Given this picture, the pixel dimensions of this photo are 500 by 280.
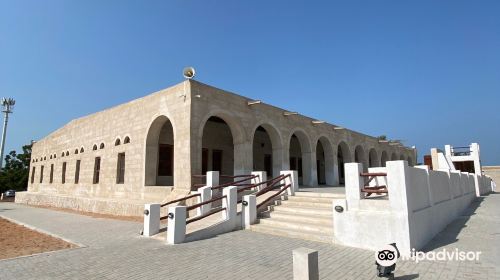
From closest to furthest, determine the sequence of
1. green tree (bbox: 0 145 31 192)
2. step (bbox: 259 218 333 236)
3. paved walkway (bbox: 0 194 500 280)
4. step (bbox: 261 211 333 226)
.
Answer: paved walkway (bbox: 0 194 500 280) < step (bbox: 259 218 333 236) < step (bbox: 261 211 333 226) < green tree (bbox: 0 145 31 192)

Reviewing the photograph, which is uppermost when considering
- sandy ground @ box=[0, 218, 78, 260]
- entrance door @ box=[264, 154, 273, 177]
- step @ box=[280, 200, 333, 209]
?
entrance door @ box=[264, 154, 273, 177]

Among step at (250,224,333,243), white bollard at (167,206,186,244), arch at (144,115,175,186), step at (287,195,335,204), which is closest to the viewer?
step at (250,224,333,243)

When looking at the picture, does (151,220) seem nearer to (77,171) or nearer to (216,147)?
(216,147)

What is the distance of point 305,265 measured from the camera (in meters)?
3.47

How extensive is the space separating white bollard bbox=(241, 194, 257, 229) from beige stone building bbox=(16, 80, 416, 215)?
3.26 m

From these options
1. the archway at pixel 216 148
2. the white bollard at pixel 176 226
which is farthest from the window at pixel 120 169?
the white bollard at pixel 176 226

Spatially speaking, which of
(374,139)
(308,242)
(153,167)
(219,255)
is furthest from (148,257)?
(374,139)

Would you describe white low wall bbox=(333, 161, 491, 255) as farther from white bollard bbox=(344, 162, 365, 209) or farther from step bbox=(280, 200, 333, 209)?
step bbox=(280, 200, 333, 209)

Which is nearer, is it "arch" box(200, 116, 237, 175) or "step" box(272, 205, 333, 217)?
"step" box(272, 205, 333, 217)

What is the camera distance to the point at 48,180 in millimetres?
23016

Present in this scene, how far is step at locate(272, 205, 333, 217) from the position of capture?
753cm

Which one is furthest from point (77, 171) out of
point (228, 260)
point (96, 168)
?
point (228, 260)

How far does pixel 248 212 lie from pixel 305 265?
4728mm

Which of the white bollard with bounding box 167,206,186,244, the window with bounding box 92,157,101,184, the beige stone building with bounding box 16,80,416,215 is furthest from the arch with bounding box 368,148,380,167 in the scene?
the white bollard with bounding box 167,206,186,244
